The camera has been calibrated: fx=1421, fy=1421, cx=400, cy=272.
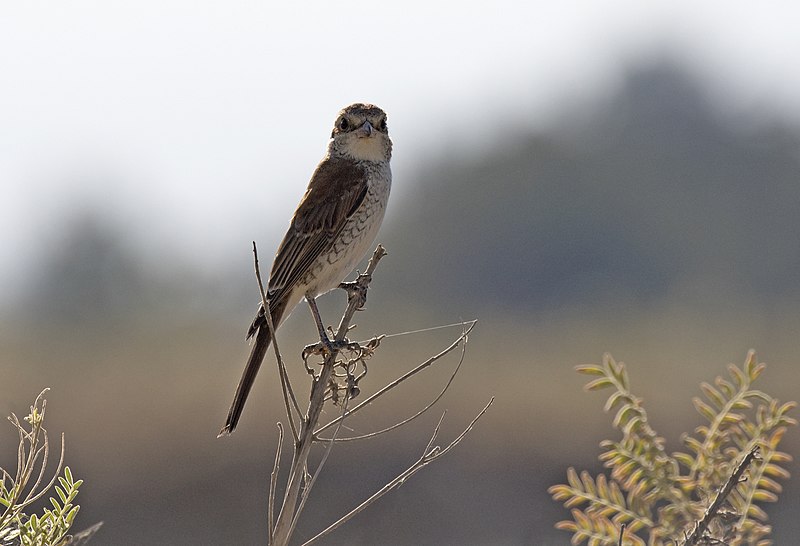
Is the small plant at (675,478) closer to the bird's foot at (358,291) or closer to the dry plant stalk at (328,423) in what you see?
the dry plant stalk at (328,423)

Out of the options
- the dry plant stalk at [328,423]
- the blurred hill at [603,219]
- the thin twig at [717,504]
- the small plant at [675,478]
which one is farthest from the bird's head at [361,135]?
the blurred hill at [603,219]

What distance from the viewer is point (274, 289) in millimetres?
5355

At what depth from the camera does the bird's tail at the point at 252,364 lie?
14.8ft

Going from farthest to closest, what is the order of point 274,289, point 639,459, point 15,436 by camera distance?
point 15,436 < point 274,289 < point 639,459

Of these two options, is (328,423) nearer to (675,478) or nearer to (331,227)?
(675,478)

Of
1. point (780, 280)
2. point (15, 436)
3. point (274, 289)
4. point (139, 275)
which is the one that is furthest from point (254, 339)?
point (780, 280)

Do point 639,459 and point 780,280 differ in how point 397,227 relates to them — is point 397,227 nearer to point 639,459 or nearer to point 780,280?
point 780,280

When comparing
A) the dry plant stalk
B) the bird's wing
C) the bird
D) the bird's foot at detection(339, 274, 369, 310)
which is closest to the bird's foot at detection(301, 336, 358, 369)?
the dry plant stalk

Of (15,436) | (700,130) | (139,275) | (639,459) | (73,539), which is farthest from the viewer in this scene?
(700,130)

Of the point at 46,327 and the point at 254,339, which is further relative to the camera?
the point at 46,327

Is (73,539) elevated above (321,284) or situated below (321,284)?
below

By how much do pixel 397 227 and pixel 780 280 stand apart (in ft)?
39.1

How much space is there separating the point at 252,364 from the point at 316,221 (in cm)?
86

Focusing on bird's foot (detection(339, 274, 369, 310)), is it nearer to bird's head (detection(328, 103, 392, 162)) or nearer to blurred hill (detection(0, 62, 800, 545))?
bird's head (detection(328, 103, 392, 162))
